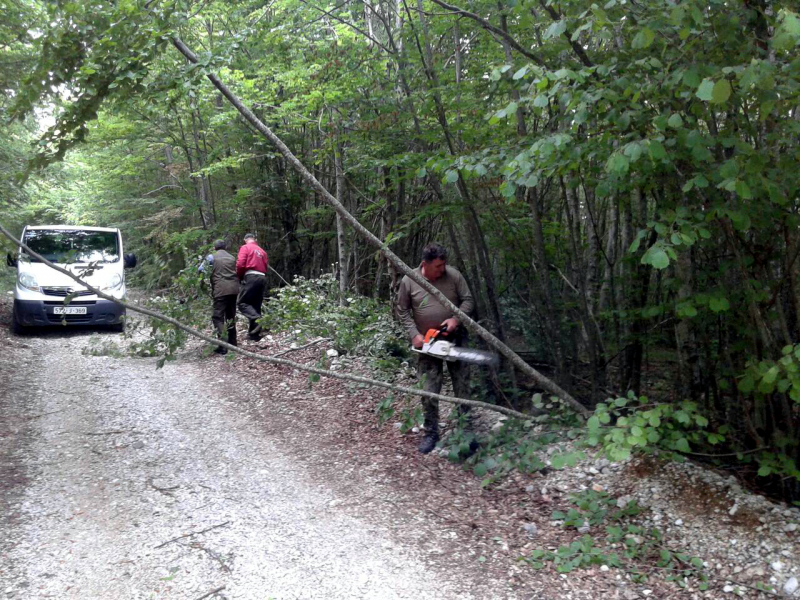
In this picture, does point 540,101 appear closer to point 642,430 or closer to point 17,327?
point 642,430

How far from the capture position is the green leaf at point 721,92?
9.29ft

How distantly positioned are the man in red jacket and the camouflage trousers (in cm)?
512

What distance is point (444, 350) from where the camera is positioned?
17.0ft

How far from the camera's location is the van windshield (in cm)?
→ 1151

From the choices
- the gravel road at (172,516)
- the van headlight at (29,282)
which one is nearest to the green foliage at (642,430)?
the gravel road at (172,516)

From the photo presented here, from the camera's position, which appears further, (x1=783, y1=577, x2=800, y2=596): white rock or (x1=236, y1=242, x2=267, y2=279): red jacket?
(x1=236, y1=242, x2=267, y2=279): red jacket

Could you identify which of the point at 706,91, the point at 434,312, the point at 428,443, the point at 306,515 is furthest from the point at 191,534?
the point at 706,91

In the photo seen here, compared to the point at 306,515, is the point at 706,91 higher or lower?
higher

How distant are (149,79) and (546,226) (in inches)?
154

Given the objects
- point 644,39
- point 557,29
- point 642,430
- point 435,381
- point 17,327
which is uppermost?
point 557,29

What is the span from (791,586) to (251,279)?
840 centimetres

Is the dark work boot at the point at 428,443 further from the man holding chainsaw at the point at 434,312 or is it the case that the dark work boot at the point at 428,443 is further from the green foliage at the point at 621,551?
the green foliage at the point at 621,551

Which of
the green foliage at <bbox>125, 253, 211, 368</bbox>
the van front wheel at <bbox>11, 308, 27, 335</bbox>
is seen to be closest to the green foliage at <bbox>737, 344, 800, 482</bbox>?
the green foliage at <bbox>125, 253, 211, 368</bbox>

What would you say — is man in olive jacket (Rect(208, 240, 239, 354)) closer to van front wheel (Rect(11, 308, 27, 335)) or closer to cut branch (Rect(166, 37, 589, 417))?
van front wheel (Rect(11, 308, 27, 335))
